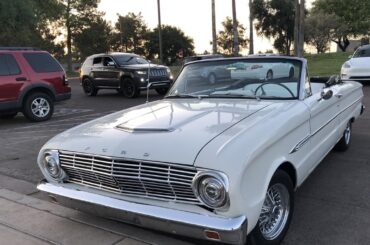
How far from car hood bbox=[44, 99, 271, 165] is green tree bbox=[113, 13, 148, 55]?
59482 mm

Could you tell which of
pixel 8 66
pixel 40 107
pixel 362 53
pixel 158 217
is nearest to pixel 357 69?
pixel 362 53

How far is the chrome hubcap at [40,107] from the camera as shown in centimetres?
1094

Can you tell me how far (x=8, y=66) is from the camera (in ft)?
34.2

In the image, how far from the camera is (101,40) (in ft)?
180

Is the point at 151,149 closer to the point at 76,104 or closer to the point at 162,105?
the point at 162,105

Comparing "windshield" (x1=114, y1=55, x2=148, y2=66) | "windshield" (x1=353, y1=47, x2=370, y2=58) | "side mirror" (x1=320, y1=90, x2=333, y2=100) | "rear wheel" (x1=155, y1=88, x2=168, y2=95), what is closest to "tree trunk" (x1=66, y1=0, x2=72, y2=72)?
"windshield" (x1=114, y1=55, x2=148, y2=66)

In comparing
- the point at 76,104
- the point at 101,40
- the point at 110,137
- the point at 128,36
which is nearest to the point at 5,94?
the point at 76,104

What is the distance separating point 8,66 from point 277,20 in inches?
1676

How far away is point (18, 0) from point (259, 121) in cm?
2565

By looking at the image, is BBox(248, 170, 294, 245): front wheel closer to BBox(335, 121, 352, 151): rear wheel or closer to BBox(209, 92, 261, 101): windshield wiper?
BBox(209, 92, 261, 101): windshield wiper

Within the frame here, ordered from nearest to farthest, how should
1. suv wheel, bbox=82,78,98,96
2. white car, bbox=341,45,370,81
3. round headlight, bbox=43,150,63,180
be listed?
round headlight, bbox=43,150,63,180, white car, bbox=341,45,370,81, suv wheel, bbox=82,78,98,96

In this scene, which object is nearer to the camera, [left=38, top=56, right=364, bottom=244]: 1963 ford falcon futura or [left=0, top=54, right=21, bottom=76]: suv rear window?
[left=38, top=56, right=364, bottom=244]: 1963 ford falcon futura

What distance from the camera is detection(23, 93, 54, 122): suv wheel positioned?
35.4 feet

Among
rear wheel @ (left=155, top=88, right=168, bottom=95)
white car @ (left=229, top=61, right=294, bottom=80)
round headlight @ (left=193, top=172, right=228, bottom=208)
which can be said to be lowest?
rear wheel @ (left=155, top=88, right=168, bottom=95)
